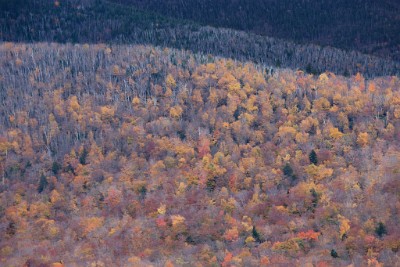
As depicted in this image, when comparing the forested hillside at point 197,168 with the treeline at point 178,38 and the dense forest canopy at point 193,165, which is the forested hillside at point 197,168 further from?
the treeline at point 178,38

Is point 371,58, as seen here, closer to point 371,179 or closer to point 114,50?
point 114,50

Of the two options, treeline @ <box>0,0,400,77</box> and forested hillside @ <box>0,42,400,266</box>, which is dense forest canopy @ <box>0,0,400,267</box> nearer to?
forested hillside @ <box>0,42,400,266</box>

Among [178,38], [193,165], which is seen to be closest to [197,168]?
[193,165]

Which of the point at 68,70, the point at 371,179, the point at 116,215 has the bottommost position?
the point at 116,215

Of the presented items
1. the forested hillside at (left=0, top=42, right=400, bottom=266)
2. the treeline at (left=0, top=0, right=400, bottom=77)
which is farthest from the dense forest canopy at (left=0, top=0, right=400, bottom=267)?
the treeline at (left=0, top=0, right=400, bottom=77)

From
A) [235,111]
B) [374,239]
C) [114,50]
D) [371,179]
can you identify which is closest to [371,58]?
[114,50]
